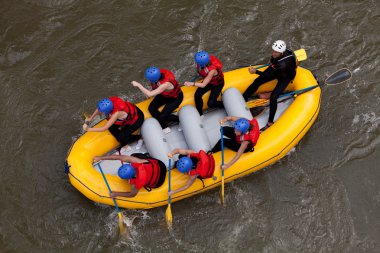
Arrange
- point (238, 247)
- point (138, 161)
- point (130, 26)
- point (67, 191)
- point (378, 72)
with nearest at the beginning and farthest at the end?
1. point (138, 161)
2. point (238, 247)
3. point (67, 191)
4. point (378, 72)
5. point (130, 26)

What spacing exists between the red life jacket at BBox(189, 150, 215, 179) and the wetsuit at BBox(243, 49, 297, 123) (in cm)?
139

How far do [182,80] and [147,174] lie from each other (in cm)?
262

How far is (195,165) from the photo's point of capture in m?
5.44

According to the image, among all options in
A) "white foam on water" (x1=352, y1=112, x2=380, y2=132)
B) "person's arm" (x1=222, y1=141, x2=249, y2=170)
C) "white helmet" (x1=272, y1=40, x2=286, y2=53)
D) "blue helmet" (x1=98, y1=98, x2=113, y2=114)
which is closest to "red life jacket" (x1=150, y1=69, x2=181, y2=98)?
"blue helmet" (x1=98, y1=98, x2=113, y2=114)

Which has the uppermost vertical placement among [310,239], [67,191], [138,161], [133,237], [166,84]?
[166,84]

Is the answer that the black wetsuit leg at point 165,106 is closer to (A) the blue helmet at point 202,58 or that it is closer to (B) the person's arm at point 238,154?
(A) the blue helmet at point 202,58

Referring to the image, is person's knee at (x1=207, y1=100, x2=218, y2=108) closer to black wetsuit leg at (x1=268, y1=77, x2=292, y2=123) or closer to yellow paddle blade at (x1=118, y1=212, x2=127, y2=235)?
black wetsuit leg at (x1=268, y1=77, x2=292, y2=123)

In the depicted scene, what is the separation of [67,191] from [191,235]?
82.0 inches

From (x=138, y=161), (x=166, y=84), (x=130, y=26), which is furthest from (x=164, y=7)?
(x=138, y=161)

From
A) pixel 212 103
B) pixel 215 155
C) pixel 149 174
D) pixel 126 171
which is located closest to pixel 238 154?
pixel 215 155

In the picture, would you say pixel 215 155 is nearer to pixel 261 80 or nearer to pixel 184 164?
pixel 184 164

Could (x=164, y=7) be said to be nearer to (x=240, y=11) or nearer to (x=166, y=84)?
(x=240, y=11)

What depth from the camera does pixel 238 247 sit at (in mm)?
5891

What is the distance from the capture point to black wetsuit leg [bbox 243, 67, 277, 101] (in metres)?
6.13
